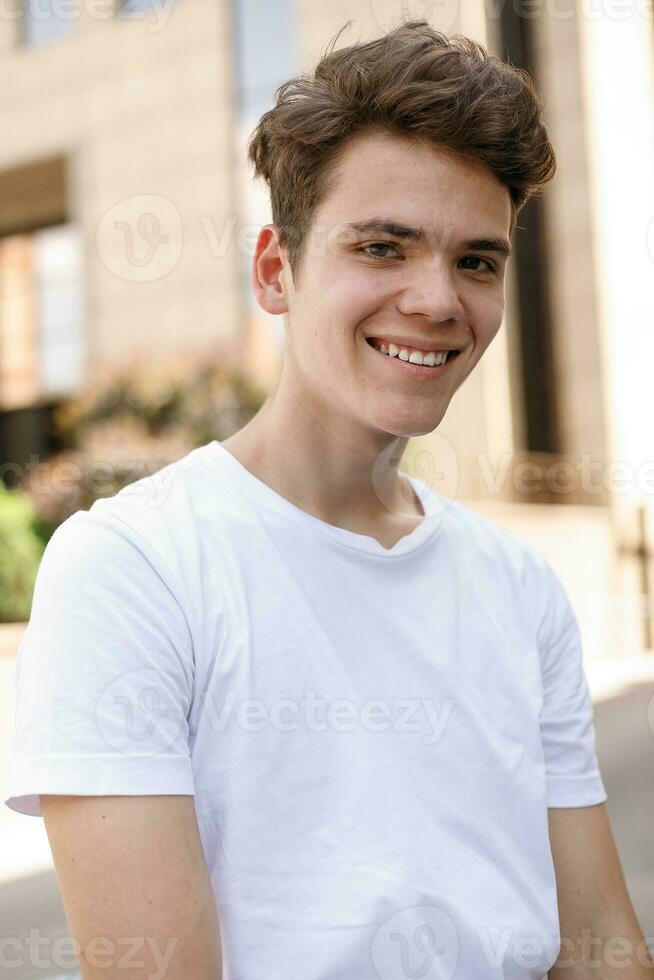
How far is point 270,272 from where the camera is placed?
6.27 ft

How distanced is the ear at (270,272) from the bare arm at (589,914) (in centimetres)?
99

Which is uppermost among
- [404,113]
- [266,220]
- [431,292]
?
[266,220]

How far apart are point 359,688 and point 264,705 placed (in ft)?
0.55

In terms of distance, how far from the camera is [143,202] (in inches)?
605

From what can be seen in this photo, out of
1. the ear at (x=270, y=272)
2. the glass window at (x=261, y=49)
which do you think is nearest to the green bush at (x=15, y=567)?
the ear at (x=270, y=272)

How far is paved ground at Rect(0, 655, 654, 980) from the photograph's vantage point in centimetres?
249

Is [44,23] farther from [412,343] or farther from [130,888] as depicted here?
[130,888]

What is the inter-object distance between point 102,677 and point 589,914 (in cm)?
98

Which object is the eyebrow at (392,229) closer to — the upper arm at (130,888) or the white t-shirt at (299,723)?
the white t-shirt at (299,723)

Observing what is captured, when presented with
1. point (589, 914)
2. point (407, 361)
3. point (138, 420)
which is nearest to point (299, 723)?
point (407, 361)

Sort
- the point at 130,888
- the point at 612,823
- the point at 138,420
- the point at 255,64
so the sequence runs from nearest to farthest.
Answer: the point at 130,888
the point at 612,823
the point at 138,420
the point at 255,64

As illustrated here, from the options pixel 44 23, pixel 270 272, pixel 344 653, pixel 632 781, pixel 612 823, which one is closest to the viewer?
pixel 344 653

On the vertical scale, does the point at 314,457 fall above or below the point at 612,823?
above

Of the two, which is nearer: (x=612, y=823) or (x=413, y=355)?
(x=413, y=355)
